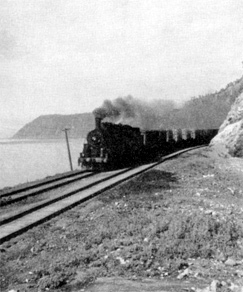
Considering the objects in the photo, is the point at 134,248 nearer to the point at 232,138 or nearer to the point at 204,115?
the point at 232,138

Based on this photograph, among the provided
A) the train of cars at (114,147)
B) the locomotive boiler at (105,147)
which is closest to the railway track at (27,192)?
the locomotive boiler at (105,147)

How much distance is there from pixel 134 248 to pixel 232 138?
52.6 feet

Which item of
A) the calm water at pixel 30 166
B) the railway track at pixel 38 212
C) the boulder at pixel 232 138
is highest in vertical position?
the boulder at pixel 232 138

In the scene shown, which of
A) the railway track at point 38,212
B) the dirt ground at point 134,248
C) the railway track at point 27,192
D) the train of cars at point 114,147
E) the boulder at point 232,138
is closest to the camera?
the dirt ground at point 134,248

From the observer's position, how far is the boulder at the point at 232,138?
61.7ft

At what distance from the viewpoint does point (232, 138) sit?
20.0 m

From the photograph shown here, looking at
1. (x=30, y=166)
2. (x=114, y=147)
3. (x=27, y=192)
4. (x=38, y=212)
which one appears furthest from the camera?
(x=30, y=166)

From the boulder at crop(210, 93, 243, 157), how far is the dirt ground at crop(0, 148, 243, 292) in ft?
32.0

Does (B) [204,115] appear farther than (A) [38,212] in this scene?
Yes

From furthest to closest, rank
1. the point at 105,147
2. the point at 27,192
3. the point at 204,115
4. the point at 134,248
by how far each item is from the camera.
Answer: the point at 204,115, the point at 105,147, the point at 27,192, the point at 134,248

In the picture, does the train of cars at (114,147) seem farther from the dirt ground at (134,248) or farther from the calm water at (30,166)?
the dirt ground at (134,248)

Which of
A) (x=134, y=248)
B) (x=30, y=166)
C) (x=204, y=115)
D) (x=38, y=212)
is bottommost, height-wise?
(x=30, y=166)

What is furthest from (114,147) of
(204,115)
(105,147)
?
(204,115)

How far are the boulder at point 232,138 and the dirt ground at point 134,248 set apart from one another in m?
9.74
